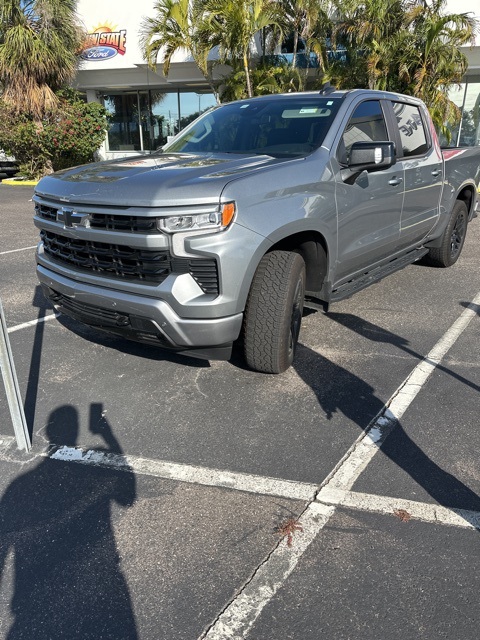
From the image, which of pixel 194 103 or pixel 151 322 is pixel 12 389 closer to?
pixel 151 322

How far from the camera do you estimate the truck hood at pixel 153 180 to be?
9.62ft

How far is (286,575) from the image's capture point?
6.86 feet

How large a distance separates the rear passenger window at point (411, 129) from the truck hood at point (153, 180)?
1978mm

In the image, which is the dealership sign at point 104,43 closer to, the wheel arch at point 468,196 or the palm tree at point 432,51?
the palm tree at point 432,51

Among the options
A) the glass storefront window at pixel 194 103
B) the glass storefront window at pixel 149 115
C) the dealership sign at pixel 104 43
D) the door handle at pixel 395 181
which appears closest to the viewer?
the door handle at pixel 395 181

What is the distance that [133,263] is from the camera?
313 centimetres

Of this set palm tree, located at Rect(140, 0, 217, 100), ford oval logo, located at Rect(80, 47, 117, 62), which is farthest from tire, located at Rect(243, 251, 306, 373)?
ford oval logo, located at Rect(80, 47, 117, 62)

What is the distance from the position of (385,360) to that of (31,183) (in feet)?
57.3

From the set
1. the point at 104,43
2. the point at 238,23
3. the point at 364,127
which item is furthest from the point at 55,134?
the point at 364,127

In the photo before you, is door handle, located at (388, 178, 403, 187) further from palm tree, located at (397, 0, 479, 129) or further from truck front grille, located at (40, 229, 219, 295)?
palm tree, located at (397, 0, 479, 129)

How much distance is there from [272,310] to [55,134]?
16.0m

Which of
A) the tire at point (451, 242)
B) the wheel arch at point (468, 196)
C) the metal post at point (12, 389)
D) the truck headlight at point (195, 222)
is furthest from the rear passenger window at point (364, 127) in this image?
the metal post at point (12, 389)

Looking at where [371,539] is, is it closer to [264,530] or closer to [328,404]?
[264,530]

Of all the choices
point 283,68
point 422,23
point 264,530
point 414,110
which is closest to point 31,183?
point 283,68
